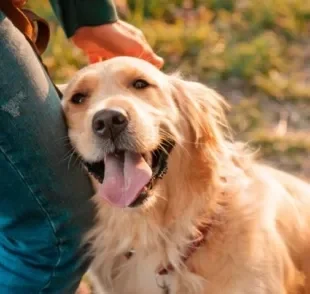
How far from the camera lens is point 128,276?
2535 millimetres

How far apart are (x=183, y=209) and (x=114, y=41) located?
0.59 meters

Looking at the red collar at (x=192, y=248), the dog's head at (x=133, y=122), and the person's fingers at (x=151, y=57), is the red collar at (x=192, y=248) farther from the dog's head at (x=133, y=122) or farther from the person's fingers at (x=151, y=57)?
the person's fingers at (x=151, y=57)

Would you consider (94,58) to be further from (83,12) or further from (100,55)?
(83,12)

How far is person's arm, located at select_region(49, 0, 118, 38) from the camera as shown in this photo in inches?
96.0

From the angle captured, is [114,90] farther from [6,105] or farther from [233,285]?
[233,285]

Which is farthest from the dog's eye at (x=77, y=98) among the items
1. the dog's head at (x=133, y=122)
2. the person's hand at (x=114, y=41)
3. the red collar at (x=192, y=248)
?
the red collar at (x=192, y=248)

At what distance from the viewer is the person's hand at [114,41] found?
2.50m

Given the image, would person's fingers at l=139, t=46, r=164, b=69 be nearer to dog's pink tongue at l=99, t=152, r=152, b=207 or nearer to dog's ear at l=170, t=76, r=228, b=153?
dog's ear at l=170, t=76, r=228, b=153

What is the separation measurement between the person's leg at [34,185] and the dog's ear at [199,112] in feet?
1.28

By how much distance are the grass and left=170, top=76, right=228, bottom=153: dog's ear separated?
1.35 m

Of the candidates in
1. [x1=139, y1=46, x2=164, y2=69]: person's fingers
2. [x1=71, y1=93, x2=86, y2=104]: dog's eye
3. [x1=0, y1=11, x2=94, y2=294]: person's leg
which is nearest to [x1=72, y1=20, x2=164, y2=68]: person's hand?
[x1=139, y1=46, x2=164, y2=69]: person's fingers

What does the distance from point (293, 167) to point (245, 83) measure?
95 centimetres

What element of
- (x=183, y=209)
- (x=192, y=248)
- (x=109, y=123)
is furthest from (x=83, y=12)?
(x=192, y=248)

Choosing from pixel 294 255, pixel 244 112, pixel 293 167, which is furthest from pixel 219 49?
pixel 294 255
